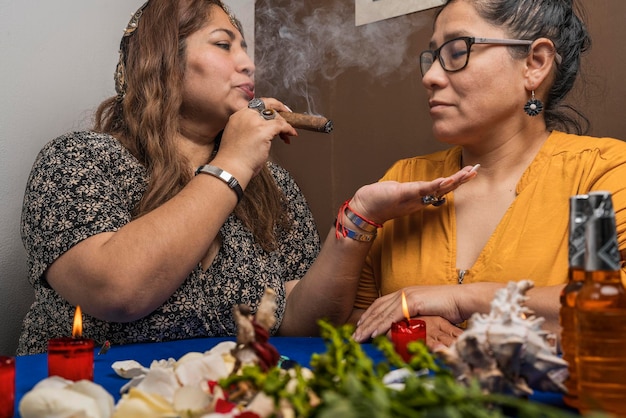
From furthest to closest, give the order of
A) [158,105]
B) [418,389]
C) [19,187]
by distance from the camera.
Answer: [19,187], [158,105], [418,389]

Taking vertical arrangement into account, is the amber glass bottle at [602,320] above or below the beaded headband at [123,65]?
below

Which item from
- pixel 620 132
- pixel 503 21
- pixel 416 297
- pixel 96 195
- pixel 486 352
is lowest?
pixel 416 297

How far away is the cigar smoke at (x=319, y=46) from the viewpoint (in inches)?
113

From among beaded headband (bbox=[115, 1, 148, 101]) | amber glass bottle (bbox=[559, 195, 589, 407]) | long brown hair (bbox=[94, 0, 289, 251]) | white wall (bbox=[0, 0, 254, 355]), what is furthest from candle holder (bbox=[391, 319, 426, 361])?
white wall (bbox=[0, 0, 254, 355])

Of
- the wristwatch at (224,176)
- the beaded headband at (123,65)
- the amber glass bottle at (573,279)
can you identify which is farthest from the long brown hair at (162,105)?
the amber glass bottle at (573,279)

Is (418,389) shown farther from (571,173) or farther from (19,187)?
(19,187)

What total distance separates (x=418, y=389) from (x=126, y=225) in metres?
1.25

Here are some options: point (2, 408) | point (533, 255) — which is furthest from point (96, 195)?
point (533, 255)

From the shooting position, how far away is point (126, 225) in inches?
67.3

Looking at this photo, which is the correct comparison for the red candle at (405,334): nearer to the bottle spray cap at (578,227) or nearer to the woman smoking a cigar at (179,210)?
the bottle spray cap at (578,227)

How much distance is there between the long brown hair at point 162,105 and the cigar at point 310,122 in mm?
263

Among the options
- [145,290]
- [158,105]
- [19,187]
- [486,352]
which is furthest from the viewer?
[19,187]

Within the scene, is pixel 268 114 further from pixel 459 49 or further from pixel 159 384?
pixel 159 384

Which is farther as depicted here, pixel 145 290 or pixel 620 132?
pixel 620 132
